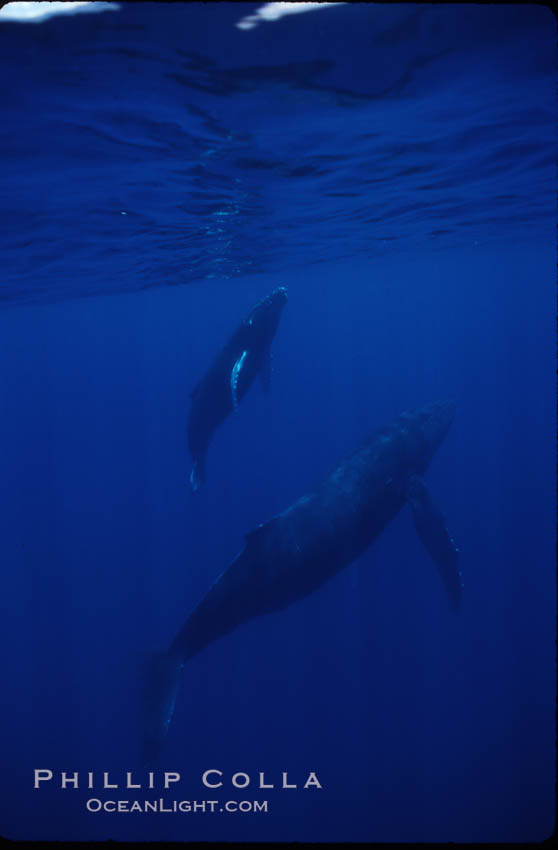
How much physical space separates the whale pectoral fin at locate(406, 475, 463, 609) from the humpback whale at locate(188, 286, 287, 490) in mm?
5224

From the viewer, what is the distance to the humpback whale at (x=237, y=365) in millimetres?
15312

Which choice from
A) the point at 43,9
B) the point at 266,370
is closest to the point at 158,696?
the point at 266,370

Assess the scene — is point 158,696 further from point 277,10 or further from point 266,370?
point 277,10

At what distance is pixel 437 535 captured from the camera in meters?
12.5

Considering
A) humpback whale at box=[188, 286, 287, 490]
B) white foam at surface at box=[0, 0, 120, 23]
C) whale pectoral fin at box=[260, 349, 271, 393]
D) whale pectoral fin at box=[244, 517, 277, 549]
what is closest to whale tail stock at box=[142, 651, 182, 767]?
whale pectoral fin at box=[244, 517, 277, 549]

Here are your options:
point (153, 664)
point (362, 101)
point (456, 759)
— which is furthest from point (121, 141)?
point (456, 759)

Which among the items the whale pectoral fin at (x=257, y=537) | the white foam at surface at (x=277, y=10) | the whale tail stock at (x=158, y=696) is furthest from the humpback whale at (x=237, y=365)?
the white foam at surface at (x=277, y=10)

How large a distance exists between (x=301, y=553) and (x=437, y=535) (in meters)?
3.67

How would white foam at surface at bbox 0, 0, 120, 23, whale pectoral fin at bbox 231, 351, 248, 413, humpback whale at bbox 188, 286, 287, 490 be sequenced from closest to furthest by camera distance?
white foam at surface at bbox 0, 0, 120, 23 < whale pectoral fin at bbox 231, 351, 248, 413 < humpback whale at bbox 188, 286, 287, 490

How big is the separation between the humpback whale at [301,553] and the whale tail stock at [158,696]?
0.02 meters

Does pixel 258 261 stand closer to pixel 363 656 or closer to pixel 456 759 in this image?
pixel 363 656

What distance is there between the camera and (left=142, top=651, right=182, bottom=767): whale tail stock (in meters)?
10.5

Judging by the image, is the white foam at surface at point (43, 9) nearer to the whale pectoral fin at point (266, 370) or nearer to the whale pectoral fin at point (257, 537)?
the whale pectoral fin at point (257, 537)

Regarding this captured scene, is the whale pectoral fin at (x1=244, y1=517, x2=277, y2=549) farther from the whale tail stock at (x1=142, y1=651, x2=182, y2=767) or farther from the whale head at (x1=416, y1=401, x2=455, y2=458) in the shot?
the whale head at (x1=416, y1=401, x2=455, y2=458)
